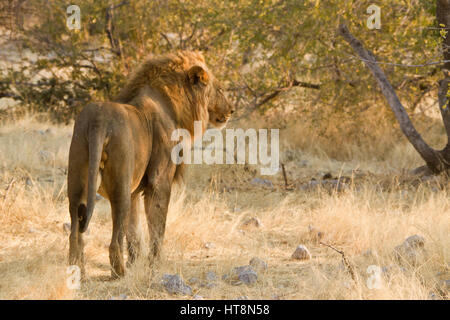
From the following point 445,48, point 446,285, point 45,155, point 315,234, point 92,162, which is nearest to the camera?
point 92,162

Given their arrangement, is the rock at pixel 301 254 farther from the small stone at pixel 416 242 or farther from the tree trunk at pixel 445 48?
the tree trunk at pixel 445 48

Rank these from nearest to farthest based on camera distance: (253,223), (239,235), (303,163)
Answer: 1. (239,235)
2. (253,223)
3. (303,163)

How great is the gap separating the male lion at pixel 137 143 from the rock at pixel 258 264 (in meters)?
0.71

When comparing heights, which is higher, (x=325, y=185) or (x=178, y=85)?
(x=178, y=85)

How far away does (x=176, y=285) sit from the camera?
407cm

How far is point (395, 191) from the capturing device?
7.22 m

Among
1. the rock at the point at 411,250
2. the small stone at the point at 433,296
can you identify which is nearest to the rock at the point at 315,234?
the rock at the point at 411,250

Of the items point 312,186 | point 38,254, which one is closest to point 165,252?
point 38,254

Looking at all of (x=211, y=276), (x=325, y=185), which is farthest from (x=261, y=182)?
(x=211, y=276)

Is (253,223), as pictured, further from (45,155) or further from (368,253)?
(45,155)

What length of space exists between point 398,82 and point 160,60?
4.42 m

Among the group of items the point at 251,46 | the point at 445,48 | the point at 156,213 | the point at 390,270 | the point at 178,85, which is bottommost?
the point at 390,270

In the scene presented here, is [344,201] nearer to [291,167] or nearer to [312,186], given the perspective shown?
[312,186]

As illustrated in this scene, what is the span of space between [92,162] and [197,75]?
152cm
